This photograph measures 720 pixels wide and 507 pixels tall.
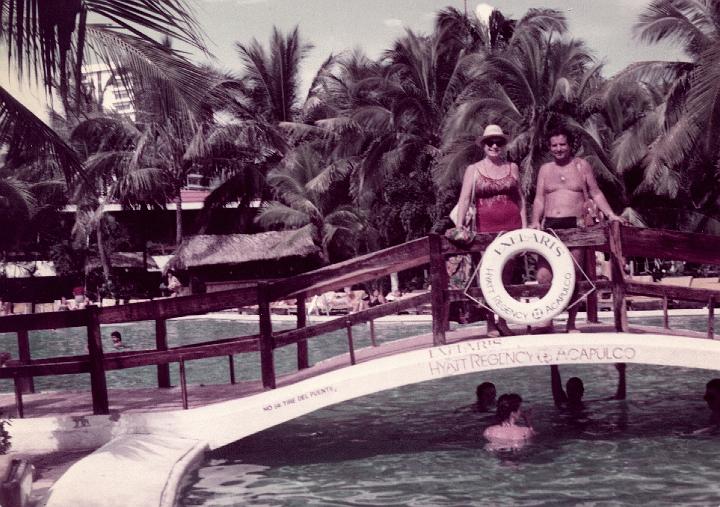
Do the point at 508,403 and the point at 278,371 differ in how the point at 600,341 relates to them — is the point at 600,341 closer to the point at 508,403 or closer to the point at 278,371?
the point at 508,403

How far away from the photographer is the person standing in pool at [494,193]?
29.0ft

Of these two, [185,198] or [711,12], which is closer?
[711,12]

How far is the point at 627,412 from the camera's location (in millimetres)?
11523

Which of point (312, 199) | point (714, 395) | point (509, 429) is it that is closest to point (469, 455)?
point (509, 429)

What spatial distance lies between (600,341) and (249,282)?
30.0 meters

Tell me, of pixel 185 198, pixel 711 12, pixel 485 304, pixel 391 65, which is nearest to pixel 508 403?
pixel 485 304

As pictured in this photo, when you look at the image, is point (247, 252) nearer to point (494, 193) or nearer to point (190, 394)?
point (190, 394)

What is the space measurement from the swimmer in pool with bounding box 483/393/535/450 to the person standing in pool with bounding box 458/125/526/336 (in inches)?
52.2

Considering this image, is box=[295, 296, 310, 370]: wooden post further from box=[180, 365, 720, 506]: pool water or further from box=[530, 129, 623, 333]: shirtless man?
box=[530, 129, 623, 333]: shirtless man

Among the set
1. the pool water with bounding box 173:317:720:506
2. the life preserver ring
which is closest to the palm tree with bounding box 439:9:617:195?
the pool water with bounding box 173:317:720:506

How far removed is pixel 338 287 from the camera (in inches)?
360

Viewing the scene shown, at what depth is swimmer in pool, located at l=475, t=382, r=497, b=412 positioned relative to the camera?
11492 mm

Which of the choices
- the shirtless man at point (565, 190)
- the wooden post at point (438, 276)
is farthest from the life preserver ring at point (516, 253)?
the shirtless man at point (565, 190)

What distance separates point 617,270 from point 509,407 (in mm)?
2095
